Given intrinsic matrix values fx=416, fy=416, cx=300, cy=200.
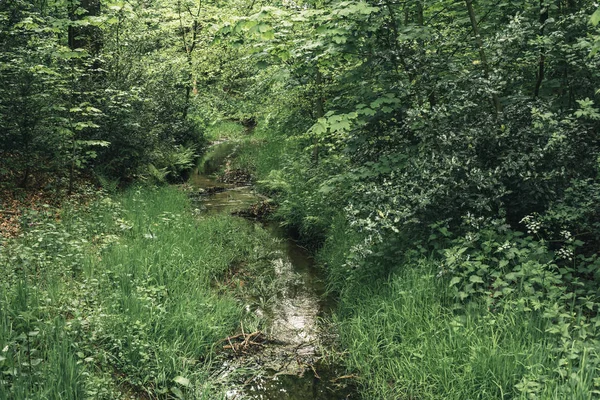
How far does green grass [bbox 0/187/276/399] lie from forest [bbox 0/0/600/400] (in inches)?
0.9

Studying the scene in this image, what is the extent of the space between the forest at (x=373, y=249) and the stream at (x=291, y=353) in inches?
1.2

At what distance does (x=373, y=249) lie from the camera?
533 centimetres

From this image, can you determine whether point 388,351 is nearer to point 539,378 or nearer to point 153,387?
point 539,378

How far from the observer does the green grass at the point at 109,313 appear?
9.53ft

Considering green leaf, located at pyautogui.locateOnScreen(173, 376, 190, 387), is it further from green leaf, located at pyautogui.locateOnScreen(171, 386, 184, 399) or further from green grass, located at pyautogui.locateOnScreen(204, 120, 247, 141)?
green grass, located at pyautogui.locateOnScreen(204, 120, 247, 141)

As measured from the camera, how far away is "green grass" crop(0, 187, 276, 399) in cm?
291

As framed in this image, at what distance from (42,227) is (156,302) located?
6.95 ft

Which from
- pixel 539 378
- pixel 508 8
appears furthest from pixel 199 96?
pixel 539 378

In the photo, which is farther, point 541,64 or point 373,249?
point 373,249

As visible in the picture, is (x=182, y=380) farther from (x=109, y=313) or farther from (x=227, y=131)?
(x=227, y=131)

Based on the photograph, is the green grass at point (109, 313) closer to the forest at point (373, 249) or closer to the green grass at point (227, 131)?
the forest at point (373, 249)

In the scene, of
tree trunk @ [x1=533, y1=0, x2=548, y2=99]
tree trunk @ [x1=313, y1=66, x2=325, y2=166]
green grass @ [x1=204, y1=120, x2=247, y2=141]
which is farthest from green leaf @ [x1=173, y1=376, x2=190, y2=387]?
green grass @ [x1=204, y1=120, x2=247, y2=141]

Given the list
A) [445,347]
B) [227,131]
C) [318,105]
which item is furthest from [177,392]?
[227,131]

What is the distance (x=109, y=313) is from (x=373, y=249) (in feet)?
10.2
